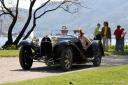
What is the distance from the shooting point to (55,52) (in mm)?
19391

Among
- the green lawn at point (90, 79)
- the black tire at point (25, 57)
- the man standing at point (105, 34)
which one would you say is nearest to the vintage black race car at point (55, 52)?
the black tire at point (25, 57)

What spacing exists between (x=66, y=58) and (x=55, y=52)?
0.51m

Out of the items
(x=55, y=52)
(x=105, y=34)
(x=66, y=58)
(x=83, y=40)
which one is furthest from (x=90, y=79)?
(x=105, y=34)

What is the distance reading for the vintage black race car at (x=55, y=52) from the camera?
1917 cm

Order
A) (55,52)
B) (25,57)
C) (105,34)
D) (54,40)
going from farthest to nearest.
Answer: (105,34), (25,57), (54,40), (55,52)

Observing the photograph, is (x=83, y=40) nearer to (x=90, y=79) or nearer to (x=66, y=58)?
(x=66, y=58)

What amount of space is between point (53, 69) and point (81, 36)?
1735 millimetres

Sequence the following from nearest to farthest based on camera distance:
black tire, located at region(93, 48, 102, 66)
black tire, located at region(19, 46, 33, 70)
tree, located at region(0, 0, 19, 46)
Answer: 1. black tire, located at region(19, 46, 33, 70)
2. black tire, located at region(93, 48, 102, 66)
3. tree, located at region(0, 0, 19, 46)

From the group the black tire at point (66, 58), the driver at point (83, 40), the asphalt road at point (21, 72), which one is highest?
the driver at point (83, 40)

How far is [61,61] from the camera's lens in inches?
749

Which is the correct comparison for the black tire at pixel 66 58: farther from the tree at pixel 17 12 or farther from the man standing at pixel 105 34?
the tree at pixel 17 12

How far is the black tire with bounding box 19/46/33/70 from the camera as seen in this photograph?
19812mm

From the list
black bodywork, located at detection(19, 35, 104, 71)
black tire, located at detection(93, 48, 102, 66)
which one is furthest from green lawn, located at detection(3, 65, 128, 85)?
black tire, located at detection(93, 48, 102, 66)

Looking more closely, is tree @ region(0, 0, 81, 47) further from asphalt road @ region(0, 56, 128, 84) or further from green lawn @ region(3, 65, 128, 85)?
green lawn @ region(3, 65, 128, 85)
